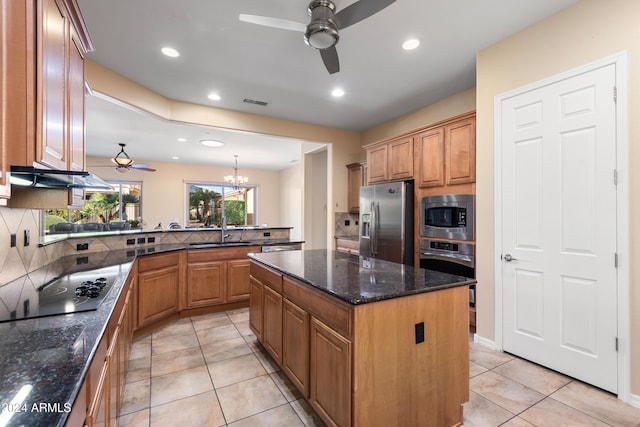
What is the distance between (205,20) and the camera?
238 centimetres

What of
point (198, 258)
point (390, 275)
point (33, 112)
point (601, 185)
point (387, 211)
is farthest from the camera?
point (387, 211)

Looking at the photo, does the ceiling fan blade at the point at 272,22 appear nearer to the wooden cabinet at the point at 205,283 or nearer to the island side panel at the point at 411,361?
the island side panel at the point at 411,361

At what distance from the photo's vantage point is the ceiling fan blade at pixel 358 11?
1797 millimetres

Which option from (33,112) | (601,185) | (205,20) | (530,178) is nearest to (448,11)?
(530,178)

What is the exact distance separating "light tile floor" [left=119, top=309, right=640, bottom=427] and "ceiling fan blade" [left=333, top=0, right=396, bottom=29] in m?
2.60

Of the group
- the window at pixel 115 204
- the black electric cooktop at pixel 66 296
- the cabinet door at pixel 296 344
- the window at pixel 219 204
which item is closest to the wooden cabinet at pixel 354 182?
the cabinet door at pixel 296 344

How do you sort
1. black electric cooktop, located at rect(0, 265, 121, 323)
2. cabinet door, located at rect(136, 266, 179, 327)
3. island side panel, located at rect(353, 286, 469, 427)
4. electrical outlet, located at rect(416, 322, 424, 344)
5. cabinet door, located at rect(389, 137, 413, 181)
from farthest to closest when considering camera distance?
cabinet door, located at rect(389, 137, 413, 181)
cabinet door, located at rect(136, 266, 179, 327)
electrical outlet, located at rect(416, 322, 424, 344)
island side panel, located at rect(353, 286, 469, 427)
black electric cooktop, located at rect(0, 265, 121, 323)

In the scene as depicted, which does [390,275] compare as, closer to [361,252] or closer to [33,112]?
[33,112]

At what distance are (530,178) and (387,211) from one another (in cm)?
172

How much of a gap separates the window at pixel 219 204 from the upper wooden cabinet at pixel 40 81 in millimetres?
7461

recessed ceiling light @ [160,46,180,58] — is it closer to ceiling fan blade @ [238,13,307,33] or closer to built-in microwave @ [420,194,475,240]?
ceiling fan blade @ [238,13,307,33]

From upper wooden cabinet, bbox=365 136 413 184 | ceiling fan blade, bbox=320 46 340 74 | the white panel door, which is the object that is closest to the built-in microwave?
the white panel door

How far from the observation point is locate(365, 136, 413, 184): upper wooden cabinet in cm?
385

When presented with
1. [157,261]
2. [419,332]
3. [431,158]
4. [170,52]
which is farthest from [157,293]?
[431,158]
